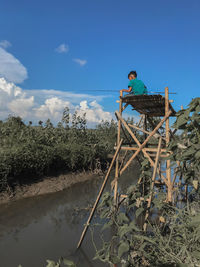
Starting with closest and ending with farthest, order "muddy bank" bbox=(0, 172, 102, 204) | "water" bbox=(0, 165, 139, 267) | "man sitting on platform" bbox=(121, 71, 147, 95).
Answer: "water" bbox=(0, 165, 139, 267) → "man sitting on platform" bbox=(121, 71, 147, 95) → "muddy bank" bbox=(0, 172, 102, 204)

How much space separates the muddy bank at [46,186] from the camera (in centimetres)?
688

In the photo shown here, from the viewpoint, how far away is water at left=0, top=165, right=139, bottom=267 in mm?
3959

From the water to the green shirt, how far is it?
3468 millimetres

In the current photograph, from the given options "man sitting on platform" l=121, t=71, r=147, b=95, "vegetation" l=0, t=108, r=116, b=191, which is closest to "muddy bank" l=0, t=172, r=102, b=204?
"vegetation" l=0, t=108, r=116, b=191

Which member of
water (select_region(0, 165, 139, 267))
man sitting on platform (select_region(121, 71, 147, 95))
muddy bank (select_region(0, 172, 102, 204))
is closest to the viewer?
water (select_region(0, 165, 139, 267))

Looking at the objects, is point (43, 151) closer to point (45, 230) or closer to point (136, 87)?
point (45, 230)

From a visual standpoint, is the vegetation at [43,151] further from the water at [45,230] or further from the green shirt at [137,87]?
the green shirt at [137,87]

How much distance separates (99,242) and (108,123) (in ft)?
46.1

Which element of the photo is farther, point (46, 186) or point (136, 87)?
point (46, 186)

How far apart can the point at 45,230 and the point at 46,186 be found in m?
3.17

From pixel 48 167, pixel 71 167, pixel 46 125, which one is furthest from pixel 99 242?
pixel 46 125

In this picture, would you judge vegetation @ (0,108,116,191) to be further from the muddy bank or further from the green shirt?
the green shirt

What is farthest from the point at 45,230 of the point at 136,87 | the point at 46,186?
the point at 136,87

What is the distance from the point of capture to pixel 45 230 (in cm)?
507
